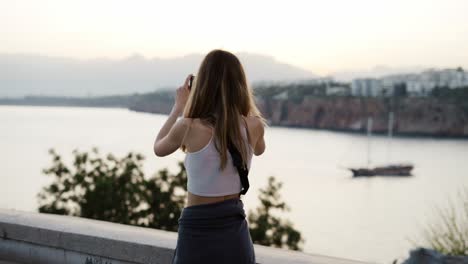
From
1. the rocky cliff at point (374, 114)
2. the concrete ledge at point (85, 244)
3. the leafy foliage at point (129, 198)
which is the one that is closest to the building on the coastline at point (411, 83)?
the rocky cliff at point (374, 114)

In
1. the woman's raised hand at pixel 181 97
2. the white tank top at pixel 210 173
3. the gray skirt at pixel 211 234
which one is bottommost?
the gray skirt at pixel 211 234

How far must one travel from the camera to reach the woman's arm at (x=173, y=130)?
176 cm

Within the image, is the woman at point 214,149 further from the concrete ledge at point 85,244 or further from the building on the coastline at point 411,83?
the building on the coastline at point 411,83

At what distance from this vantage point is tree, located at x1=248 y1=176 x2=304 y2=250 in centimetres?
786

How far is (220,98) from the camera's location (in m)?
1.77

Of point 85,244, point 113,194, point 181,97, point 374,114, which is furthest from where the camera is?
point 374,114

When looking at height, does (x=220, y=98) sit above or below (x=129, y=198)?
above

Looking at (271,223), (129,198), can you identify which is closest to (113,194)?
(129,198)

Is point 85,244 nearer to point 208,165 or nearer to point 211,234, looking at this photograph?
point 211,234

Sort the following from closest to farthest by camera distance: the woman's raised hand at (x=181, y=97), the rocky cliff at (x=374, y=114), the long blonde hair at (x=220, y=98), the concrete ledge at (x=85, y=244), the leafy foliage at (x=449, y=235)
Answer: the long blonde hair at (x=220, y=98) → the woman's raised hand at (x=181, y=97) → the concrete ledge at (x=85, y=244) → the leafy foliage at (x=449, y=235) → the rocky cliff at (x=374, y=114)

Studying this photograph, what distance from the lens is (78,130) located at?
70.8m

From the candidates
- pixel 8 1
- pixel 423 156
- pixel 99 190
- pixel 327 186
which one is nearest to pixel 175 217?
pixel 99 190

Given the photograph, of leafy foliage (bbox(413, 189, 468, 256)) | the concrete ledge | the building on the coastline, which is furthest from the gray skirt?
the building on the coastline

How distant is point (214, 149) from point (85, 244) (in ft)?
5.50
